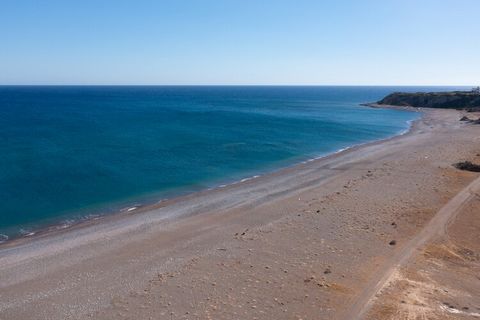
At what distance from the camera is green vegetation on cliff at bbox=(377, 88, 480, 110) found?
11350 centimetres

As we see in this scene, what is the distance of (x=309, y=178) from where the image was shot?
35812mm

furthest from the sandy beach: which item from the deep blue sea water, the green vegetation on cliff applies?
Answer: the green vegetation on cliff

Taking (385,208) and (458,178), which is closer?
(385,208)

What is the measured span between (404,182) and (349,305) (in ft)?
66.1

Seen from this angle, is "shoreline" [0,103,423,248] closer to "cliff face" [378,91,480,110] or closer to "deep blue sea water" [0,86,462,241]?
"deep blue sea water" [0,86,462,241]

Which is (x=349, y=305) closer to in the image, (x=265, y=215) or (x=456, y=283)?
(x=456, y=283)

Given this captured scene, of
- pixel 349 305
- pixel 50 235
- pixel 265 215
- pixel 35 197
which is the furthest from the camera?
pixel 35 197

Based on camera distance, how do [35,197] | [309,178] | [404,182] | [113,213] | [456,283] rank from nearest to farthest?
[456,283]
[113,213]
[35,197]
[404,182]
[309,178]

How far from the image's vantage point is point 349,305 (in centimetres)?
1430

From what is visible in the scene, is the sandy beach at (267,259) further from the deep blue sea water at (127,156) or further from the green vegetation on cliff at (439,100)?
the green vegetation on cliff at (439,100)

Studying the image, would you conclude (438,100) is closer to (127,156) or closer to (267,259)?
(127,156)

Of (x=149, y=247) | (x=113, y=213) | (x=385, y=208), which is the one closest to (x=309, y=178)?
(x=385, y=208)

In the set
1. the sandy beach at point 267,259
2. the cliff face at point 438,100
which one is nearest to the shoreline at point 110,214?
the sandy beach at point 267,259

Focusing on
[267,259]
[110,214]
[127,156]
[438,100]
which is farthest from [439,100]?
[267,259]
